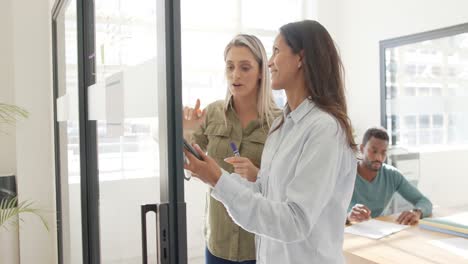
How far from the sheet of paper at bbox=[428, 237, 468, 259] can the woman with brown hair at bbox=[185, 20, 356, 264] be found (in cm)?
94

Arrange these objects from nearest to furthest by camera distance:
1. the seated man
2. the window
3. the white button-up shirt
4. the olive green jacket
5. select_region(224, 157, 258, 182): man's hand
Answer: the white button-up shirt
select_region(224, 157, 258, 182): man's hand
the olive green jacket
the seated man
the window

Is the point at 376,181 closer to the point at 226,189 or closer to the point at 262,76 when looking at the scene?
the point at 262,76

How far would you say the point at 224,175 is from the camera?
1.04 metres

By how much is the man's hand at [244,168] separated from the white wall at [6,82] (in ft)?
6.58

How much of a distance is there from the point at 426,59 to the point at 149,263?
314cm

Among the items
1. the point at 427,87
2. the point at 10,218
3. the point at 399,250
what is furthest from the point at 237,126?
the point at 427,87

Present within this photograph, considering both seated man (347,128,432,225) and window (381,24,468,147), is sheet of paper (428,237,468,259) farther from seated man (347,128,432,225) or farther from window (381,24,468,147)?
window (381,24,468,147)

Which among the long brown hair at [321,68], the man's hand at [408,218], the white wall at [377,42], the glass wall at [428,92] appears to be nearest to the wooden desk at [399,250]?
the man's hand at [408,218]

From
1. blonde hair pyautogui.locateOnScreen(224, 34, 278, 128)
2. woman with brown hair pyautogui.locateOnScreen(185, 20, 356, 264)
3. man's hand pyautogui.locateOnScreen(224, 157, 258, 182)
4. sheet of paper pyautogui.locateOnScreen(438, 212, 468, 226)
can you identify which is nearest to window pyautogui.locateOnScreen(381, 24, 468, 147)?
sheet of paper pyautogui.locateOnScreen(438, 212, 468, 226)

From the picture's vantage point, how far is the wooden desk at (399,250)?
170 cm

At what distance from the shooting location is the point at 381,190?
2543mm

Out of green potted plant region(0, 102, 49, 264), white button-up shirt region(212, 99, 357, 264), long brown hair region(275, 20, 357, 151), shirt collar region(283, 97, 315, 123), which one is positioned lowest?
green potted plant region(0, 102, 49, 264)

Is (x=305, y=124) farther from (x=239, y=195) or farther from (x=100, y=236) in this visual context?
(x=100, y=236)

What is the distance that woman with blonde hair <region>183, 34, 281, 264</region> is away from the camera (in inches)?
60.8
